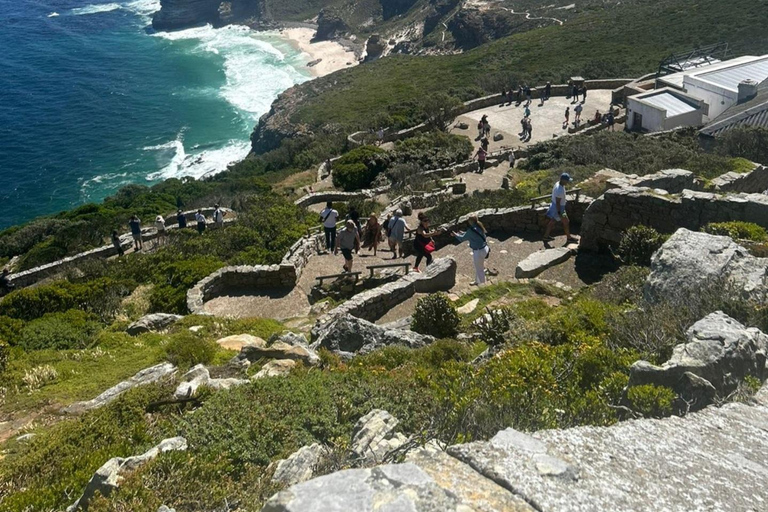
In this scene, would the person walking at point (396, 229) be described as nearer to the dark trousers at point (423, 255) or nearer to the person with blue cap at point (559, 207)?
the dark trousers at point (423, 255)

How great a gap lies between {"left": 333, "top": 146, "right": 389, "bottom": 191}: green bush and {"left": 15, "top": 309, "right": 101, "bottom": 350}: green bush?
14.9 meters

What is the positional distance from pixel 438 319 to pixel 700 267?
4.14 m

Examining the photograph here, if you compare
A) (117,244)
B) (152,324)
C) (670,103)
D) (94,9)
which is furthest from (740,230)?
(94,9)

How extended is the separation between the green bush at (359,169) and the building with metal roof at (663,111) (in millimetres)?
11892

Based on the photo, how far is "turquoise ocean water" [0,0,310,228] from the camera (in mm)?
55625

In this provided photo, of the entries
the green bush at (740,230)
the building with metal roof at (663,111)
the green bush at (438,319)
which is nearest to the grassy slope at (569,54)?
the building with metal roof at (663,111)

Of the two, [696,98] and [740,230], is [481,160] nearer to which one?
[696,98]

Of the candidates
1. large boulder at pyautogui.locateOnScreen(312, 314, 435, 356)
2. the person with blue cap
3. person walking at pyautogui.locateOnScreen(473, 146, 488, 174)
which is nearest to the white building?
person walking at pyautogui.locateOnScreen(473, 146, 488, 174)

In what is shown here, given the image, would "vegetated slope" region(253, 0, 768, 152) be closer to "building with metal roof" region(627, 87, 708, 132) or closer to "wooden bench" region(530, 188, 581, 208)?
"building with metal roof" region(627, 87, 708, 132)

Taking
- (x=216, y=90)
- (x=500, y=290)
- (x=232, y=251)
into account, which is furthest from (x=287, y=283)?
(x=216, y=90)

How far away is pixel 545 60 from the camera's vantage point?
5456cm

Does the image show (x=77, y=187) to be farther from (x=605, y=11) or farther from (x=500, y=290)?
(x=605, y=11)

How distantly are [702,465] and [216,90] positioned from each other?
268ft

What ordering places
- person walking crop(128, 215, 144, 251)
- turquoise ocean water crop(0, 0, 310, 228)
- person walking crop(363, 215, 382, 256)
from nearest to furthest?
person walking crop(363, 215, 382, 256)
person walking crop(128, 215, 144, 251)
turquoise ocean water crop(0, 0, 310, 228)
